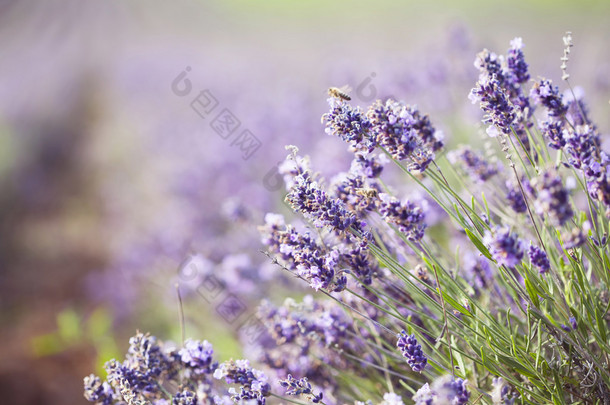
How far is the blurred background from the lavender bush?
992 mm

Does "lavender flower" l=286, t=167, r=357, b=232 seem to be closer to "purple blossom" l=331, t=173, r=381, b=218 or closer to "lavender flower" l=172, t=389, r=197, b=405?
"purple blossom" l=331, t=173, r=381, b=218

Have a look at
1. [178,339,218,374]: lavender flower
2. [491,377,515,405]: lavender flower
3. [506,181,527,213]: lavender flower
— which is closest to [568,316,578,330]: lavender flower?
[491,377,515,405]: lavender flower

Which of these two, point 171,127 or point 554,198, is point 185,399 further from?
point 171,127

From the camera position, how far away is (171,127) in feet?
20.5

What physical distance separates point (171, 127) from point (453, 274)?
5.24 m

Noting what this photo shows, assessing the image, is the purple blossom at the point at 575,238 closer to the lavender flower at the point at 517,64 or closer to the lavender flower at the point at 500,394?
the lavender flower at the point at 500,394

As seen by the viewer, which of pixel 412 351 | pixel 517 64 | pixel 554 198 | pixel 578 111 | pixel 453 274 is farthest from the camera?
pixel 578 111

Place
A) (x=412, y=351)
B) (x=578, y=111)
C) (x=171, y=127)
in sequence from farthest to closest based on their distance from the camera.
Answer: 1. (x=171, y=127)
2. (x=578, y=111)
3. (x=412, y=351)

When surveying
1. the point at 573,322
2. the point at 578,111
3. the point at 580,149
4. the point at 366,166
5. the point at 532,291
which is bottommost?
the point at 573,322

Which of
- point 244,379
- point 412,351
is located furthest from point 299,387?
point 412,351

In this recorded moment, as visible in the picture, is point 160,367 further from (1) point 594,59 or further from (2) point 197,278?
(1) point 594,59

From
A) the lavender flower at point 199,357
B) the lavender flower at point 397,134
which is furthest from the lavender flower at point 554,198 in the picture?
the lavender flower at point 199,357

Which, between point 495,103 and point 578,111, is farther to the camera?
point 578,111

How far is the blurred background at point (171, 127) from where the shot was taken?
10.4 ft
